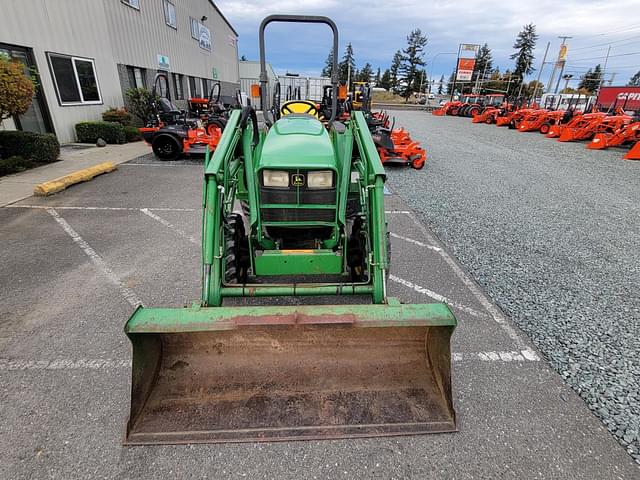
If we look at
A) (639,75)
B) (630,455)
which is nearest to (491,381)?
(630,455)

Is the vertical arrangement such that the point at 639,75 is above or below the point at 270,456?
above

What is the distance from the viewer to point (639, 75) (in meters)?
73.2

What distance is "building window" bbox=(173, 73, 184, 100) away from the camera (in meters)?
18.4

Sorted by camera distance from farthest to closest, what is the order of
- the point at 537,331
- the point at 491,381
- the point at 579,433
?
the point at 537,331, the point at 491,381, the point at 579,433

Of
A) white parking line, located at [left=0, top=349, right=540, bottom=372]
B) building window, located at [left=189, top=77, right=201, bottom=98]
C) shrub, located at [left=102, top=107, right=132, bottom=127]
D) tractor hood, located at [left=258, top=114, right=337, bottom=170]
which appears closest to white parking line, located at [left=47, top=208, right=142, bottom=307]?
white parking line, located at [left=0, top=349, right=540, bottom=372]

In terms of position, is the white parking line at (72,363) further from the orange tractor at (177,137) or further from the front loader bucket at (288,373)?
the orange tractor at (177,137)

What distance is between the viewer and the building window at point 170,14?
1639 cm

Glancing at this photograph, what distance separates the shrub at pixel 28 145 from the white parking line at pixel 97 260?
3684 mm

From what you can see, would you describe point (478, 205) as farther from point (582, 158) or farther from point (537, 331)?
point (582, 158)

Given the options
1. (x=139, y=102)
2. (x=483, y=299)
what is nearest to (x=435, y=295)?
(x=483, y=299)

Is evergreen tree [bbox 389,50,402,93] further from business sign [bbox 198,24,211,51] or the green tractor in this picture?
the green tractor

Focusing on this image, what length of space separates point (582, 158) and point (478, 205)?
7.82 metres

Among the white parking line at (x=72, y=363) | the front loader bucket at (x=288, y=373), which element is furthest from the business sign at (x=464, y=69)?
the front loader bucket at (x=288, y=373)

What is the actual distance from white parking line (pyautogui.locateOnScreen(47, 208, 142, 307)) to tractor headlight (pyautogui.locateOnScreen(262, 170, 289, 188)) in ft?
5.43
